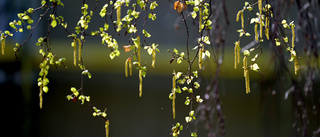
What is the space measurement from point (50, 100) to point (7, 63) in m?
0.42

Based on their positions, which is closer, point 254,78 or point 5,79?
point 254,78

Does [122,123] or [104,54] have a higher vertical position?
[104,54]

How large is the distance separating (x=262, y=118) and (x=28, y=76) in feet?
5.34

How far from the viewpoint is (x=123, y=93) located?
2768mm

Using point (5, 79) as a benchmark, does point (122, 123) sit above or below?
below

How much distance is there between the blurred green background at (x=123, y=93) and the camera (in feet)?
8.80

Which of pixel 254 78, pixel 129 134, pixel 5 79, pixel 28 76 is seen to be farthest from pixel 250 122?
pixel 5 79

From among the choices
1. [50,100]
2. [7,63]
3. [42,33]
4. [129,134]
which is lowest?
[129,134]

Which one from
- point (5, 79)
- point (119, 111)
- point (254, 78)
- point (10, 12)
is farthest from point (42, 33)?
point (254, 78)

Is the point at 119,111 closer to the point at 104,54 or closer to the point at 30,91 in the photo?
the point at 104,54

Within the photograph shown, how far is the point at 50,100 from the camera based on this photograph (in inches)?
112

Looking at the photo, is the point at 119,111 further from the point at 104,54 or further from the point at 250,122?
the point at 250,122

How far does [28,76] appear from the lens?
285 cm

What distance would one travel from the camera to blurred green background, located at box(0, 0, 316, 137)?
2.68 m
